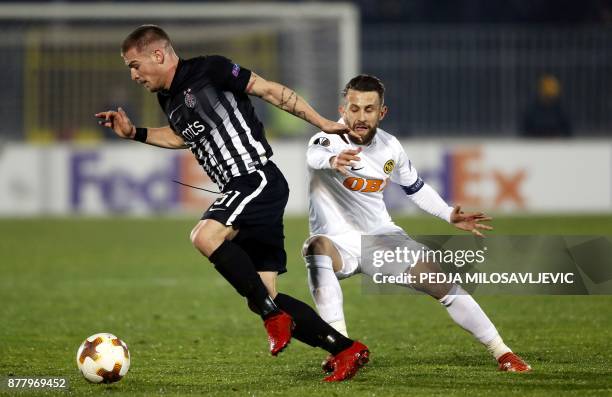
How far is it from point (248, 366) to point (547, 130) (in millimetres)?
14072

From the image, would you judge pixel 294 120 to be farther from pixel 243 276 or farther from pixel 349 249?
pixel 243 276

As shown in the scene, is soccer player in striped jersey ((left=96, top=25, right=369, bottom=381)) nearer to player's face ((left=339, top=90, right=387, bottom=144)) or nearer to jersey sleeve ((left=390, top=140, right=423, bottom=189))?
player's face ((left=339, top=90, right=387, bottom=144))

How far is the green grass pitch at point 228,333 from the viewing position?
6496 mm

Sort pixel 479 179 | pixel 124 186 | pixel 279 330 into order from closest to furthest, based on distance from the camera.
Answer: pixel 279 330 → pixel 479 179 → pixel 124 186

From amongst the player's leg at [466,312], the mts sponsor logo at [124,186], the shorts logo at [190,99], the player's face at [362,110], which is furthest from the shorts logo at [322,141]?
the mts sponsor logo at [124,186]

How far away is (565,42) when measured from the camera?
21250 mm

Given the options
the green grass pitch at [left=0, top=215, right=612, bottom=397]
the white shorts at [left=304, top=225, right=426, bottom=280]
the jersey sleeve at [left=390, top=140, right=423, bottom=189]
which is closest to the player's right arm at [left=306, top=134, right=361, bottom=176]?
the jersey sleeve at [left=390, top=140, right=423, bottom=189]

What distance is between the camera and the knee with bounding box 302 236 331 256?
7051mm

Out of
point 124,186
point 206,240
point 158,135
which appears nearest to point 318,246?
point 206,240

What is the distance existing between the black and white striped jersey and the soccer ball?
111 cm

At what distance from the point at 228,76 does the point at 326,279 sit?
138 centimetres

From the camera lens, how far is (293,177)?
64.1ft

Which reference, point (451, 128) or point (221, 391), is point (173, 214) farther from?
point (221, 391)

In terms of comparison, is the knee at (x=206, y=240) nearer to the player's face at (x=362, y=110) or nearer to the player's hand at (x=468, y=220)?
the player's face at (x=362, y=110)
